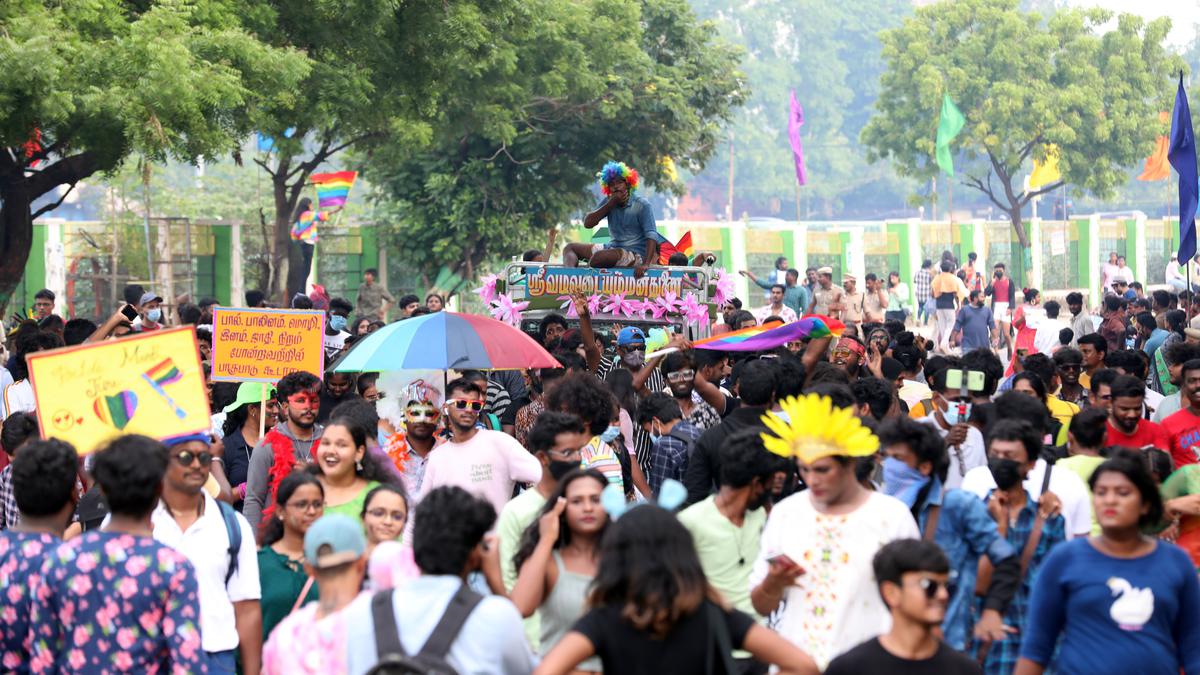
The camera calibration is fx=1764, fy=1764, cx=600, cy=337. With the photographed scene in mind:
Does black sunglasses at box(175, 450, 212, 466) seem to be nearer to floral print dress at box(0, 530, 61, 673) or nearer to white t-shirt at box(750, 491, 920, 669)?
floral print dress at box(0, 530, 61, 673)

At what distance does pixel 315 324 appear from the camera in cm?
1073

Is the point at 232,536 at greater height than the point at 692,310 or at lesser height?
lesser

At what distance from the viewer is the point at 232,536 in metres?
6.33

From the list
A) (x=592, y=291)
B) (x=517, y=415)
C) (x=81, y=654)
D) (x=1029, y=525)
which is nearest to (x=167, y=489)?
(x=81, y=654)

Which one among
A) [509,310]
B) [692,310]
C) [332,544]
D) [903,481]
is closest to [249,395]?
[509,310]

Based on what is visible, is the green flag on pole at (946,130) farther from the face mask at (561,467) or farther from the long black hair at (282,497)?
the long black hair at (282,497)

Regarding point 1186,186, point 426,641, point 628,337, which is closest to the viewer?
point 426,641

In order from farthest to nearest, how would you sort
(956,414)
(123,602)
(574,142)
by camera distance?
(574,142) → (956,414) → (123,602)

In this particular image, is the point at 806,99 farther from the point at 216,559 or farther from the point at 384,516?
the point at 216,559

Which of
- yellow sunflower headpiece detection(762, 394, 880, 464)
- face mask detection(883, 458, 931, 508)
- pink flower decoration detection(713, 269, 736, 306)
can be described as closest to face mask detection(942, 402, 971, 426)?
face mask detection(883, 458, 931, 508)

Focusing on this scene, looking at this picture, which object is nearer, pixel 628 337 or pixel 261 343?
pixel 261 343

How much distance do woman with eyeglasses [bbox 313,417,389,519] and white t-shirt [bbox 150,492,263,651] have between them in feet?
2.33

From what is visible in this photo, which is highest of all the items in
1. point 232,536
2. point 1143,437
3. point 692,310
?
point 692,310

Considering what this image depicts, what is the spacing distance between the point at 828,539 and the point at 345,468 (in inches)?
88.5
